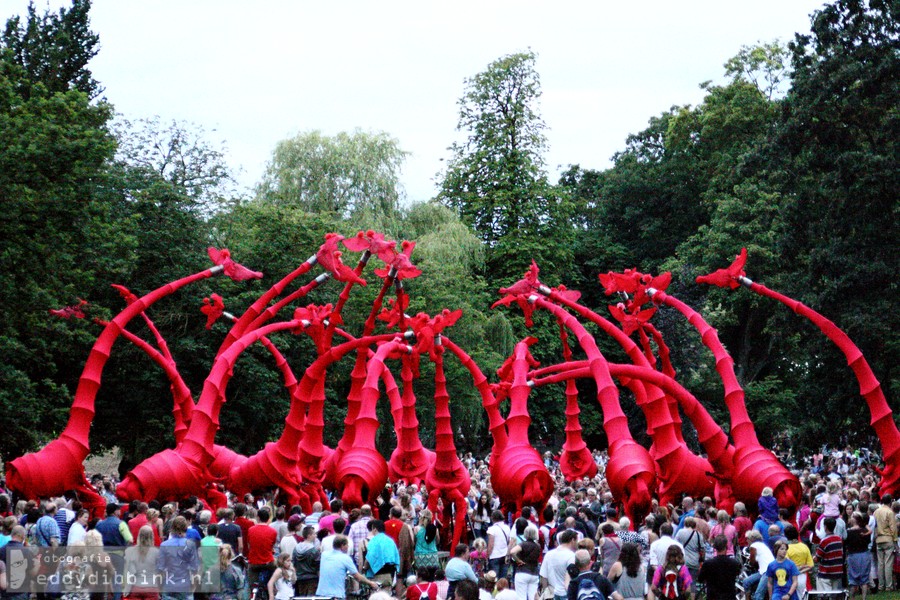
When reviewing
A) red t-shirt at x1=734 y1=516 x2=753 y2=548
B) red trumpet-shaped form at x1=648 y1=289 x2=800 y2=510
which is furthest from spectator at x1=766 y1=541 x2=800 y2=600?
red trumpet-shaped form at x1=648 y1=289 x2=800 y2=510

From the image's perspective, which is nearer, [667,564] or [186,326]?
[667,564]

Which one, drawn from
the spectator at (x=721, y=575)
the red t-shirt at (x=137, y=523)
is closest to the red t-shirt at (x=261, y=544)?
the red t-shirt at (x=137, y=523)

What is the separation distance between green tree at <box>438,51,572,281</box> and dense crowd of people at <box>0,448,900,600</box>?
32430 mm

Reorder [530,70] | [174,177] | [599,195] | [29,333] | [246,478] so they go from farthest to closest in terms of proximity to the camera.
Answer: [599,195]
[530,70]
[174,177]
[29,333]
[246,478]

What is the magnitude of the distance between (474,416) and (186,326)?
461 inches

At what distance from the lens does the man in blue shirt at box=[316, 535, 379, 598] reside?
42.0 ft

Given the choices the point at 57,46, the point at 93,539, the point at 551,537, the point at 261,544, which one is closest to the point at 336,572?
the point at 261,544

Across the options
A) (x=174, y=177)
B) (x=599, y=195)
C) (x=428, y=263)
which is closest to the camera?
(x=174, y=177)

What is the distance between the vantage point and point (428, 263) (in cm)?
4203

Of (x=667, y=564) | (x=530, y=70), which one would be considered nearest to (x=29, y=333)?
(x=667, y=564)

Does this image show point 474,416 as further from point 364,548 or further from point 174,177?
point 364,548

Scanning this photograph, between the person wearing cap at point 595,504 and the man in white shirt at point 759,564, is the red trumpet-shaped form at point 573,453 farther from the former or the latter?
the man in white shirt at point 759,564

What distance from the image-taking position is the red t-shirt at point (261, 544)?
47.5ft

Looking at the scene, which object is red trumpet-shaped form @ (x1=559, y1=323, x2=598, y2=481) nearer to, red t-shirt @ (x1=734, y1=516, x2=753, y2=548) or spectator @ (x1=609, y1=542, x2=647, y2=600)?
red t-shirt @ (x1=734, y1=516, x2=753, y2=548)
